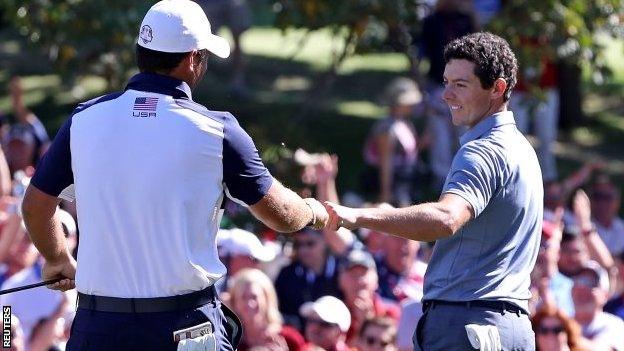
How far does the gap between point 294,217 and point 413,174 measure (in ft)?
24.8

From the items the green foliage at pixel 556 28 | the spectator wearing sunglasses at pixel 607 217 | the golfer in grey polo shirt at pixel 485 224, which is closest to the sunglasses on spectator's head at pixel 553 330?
the golfer in grey polo shirt at pixel 485 224

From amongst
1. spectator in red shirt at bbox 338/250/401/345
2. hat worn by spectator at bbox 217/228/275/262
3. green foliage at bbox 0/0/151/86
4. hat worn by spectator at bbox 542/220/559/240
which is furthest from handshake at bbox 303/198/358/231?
green foliage at bbox 0/0/151/86

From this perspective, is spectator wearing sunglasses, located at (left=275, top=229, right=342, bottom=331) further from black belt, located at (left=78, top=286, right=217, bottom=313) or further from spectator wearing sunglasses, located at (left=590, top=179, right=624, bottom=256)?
black belt, located at (left=78, top=286, right=217, bottom=313)

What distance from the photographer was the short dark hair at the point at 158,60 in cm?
470

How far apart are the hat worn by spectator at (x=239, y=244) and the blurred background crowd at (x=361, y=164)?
0.01m

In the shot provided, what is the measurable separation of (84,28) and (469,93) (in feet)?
19.7

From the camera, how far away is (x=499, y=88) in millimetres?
5117

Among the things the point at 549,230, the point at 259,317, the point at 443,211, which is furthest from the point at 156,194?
the point at 549,230

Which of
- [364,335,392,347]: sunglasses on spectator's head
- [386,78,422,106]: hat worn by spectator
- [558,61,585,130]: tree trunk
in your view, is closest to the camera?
[364,335,392,347]: sunglasses on spectator's head

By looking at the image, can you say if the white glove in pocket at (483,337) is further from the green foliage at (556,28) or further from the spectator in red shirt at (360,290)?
the green foliage at (556,28)

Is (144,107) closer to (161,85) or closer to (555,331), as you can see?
(161,85)

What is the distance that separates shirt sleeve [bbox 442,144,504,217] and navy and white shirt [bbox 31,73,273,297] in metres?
0.69

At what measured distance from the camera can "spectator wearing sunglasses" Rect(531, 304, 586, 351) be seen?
25.0 feet

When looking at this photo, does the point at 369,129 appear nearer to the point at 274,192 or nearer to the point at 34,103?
the point at 34,103
